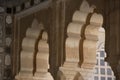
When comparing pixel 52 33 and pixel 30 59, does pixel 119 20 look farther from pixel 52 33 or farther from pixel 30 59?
pixel 30 59

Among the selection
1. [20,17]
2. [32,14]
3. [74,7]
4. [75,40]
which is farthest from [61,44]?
[20,17]

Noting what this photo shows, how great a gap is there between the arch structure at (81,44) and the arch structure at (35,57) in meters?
1.49

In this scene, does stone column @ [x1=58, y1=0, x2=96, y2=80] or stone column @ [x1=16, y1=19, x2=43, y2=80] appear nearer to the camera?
stone column @ [x1=58, y1=0, x2=96, y2=80]

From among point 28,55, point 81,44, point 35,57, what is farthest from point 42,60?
point 81,44

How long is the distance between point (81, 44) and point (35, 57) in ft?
5.64

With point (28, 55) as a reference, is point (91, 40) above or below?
above

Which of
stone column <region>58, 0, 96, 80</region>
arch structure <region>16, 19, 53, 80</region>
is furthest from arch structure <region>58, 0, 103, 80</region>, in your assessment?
arch structure <region>16, 19, 53, 80</region>

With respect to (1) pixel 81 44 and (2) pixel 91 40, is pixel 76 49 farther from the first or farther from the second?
(2) pixel 91 40

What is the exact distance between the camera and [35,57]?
816cm

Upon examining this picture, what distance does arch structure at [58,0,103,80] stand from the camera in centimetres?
651

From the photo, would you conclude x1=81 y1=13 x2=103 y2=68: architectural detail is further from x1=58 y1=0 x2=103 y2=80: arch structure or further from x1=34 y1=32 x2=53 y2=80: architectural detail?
x1=34 y1=32 x2=53 y2=80: architectural detail

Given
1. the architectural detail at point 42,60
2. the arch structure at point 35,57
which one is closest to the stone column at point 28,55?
the arch structure at point 35,57

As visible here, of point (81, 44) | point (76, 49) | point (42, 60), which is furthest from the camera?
point (42, 60)

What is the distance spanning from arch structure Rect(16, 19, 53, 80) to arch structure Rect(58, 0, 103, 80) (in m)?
1.49
